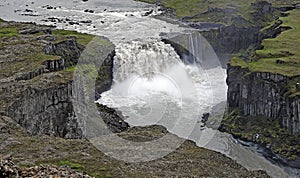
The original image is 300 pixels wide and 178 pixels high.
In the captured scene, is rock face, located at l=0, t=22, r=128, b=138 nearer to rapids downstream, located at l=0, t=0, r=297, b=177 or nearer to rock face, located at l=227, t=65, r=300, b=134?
rapids downstream, located at l=0, t=0, r=297, b=177

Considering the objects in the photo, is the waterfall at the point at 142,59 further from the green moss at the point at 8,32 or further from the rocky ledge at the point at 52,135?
the rocky ledge at the point at 52,135

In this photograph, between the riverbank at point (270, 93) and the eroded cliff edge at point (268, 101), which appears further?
the riverbank at point (270, 93)

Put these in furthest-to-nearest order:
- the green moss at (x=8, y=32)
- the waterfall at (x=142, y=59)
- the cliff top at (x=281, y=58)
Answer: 1. the waterfall at (x=142, y=59)
2. the cliff top at (x=281, y=58)
3. the green moss at (x=8, y=32)

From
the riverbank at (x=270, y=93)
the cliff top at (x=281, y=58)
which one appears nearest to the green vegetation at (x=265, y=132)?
the riverbank at (x=270, y=93)

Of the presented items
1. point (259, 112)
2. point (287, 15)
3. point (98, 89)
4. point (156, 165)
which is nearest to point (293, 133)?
point (259, 112)

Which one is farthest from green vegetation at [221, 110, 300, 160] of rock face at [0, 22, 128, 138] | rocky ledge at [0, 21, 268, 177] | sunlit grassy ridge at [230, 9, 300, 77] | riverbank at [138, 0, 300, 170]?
rock face at [0, 22, 128, 138]

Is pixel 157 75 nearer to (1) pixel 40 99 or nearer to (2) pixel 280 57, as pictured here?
(2) pixel 280 57
